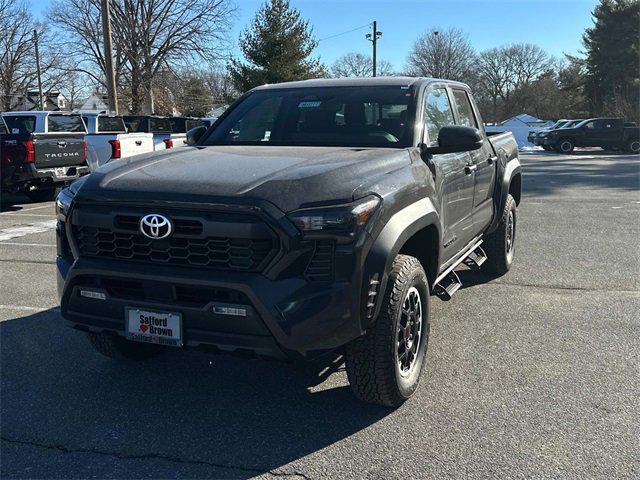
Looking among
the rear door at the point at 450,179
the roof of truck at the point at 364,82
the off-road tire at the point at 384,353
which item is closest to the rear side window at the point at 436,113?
the rear door at the point at 450,179

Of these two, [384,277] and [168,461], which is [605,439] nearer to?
[384,277]

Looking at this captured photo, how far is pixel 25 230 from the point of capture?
931 centimetres

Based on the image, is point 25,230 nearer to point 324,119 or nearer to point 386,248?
point 324,119

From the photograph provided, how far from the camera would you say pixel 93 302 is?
3.25m

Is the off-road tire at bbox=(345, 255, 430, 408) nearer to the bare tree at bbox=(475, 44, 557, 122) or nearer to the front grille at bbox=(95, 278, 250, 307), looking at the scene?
the front grille at bbox=(95, 278, 250, 307)

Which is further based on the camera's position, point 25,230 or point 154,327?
point 25,230

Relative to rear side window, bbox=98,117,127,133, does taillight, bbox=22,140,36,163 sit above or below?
below

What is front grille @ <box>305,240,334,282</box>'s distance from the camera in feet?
9.54

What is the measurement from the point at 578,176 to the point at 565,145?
46.6 ft

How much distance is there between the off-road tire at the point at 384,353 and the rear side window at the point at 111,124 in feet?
45.3

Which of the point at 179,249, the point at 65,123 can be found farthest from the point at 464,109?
the point at 65,123

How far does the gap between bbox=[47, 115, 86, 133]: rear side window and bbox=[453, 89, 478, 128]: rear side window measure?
969cm

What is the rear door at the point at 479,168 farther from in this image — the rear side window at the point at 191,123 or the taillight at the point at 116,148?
the rear side window at the point at 191,123

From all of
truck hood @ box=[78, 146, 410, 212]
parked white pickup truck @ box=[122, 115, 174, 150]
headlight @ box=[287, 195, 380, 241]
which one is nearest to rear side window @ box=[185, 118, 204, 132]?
parked white pickup truck @ box=[122, 115, 174, 150]
